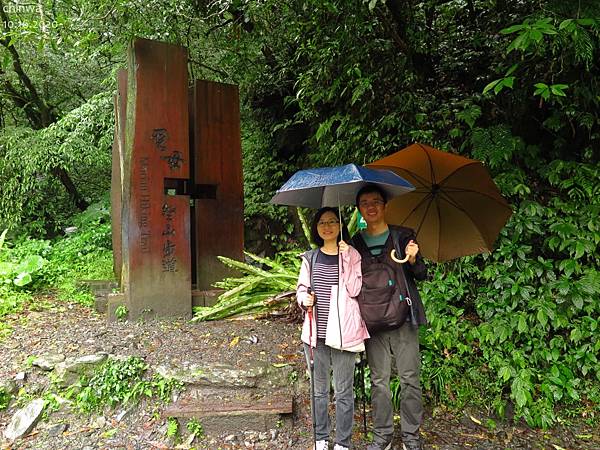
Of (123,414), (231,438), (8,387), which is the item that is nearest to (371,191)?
(231,438)

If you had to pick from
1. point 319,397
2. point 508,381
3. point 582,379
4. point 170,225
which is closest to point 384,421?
point 319,397

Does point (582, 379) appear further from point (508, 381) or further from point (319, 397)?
point (319, 397)

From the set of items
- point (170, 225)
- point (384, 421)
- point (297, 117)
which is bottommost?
point (384, 421)

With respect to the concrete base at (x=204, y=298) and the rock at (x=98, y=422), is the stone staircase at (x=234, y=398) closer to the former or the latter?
the rock at (x=98, y=422)

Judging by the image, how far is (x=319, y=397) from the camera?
2.97m

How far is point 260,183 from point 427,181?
20.4ft

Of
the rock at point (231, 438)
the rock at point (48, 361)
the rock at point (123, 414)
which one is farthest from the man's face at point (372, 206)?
the rock at point (48, 361)

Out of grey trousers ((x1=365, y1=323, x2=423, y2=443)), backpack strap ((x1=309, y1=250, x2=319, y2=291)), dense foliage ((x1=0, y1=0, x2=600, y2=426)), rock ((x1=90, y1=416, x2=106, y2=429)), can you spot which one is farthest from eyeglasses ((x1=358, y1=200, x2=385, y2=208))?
rock ((x1=90, y1=416, x2=106, y2=429))

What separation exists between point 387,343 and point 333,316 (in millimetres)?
453

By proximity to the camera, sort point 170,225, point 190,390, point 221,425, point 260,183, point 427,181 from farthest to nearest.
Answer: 1. point 260,183
2. point 170,225
3. point 190,390
4. point 221,425
5. point 427,181

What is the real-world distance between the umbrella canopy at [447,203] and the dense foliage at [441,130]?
613 millimetres

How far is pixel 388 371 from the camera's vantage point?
298cm

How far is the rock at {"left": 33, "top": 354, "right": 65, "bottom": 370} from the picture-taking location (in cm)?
420

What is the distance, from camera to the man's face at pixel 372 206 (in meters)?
2.90
